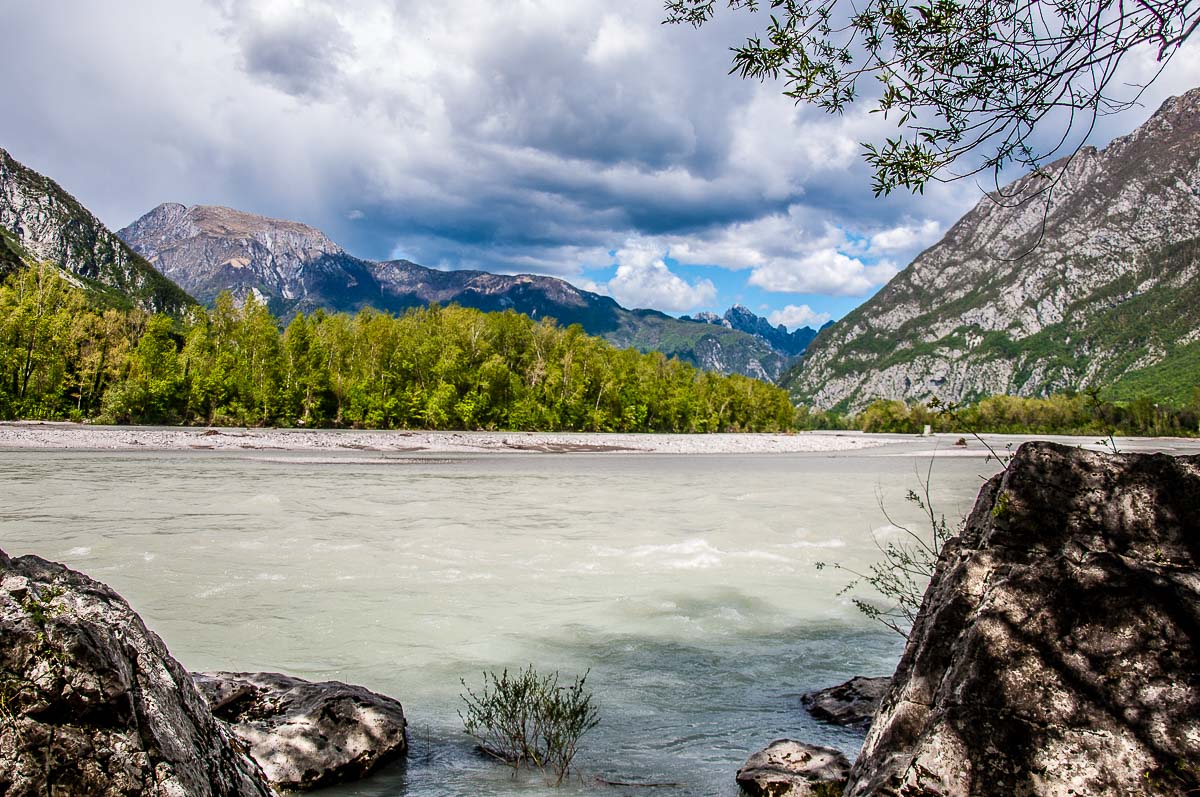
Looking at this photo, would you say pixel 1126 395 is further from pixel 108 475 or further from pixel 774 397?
pixel 108 475

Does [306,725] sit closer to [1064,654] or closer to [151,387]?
[1064,654]

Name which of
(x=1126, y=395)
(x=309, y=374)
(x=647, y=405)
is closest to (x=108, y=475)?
(x=309, y=374)

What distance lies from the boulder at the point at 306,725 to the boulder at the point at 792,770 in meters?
A: 2.87

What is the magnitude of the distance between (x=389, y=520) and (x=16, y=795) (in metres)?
17.4

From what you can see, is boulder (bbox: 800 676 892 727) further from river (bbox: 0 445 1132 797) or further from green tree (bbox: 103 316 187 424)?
green tree (bbox: 103 316 187 424)

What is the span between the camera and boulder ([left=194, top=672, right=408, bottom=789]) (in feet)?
17.1

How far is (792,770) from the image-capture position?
16.9 feet

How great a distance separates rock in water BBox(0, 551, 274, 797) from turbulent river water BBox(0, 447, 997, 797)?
3.37 meters

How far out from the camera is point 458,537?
16531 millimetres

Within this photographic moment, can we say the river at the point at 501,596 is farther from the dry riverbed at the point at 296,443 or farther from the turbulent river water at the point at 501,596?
the dry riverbed at the point at 296,443

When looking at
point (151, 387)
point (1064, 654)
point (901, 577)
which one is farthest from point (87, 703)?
point (151, 387)

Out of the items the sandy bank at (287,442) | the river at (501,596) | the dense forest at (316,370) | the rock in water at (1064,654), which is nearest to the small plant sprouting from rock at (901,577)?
the river at (501,596)

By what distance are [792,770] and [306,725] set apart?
3.75m

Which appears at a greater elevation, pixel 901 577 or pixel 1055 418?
pixel 1055 418
